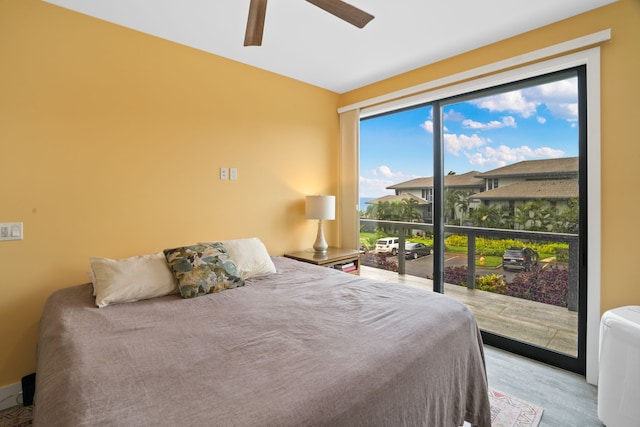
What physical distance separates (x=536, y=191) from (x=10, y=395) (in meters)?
4.11

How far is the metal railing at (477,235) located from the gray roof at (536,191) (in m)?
0.30

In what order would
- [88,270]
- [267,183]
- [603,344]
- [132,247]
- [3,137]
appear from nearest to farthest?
[603,344], [3,137], [88,270], [132,247], [267,183]

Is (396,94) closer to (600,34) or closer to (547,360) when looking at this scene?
(600,34)

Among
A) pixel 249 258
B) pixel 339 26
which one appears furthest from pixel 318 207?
pixel 339 26

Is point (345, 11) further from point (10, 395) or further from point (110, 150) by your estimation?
point (10, 395)

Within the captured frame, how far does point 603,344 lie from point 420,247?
5.73 ft

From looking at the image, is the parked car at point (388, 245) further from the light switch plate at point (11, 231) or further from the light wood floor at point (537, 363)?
the light switch plate at point (11, 231)

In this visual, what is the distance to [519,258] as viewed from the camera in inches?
Answer: 107

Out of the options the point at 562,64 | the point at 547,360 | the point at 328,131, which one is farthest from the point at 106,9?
the point at 547,360

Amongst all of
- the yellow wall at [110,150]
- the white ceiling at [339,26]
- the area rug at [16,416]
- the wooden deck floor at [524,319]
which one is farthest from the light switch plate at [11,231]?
the wooden deck floor at [524,319]

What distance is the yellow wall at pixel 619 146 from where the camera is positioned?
2.02 meters

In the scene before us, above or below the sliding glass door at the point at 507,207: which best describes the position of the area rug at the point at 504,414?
below

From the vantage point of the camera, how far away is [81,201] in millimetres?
2201

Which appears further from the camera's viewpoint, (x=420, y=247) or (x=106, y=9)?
(x=420, y=247)
